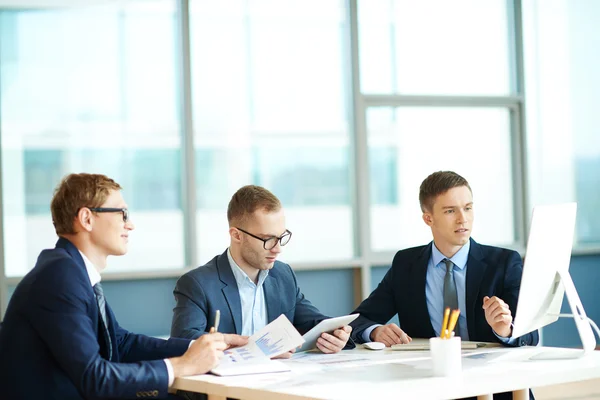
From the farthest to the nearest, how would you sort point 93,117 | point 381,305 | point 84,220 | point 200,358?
1. point 93,117
2. point 381,305
3. point 84,220
4. point 200,358

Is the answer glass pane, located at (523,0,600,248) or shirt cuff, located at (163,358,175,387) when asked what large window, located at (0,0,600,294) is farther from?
shirt cuff, located at (163,358,175,387)

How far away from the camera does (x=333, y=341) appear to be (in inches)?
115

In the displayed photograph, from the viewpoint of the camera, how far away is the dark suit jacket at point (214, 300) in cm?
302

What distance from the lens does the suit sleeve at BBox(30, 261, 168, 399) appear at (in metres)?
2.33

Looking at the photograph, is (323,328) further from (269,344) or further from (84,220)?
(84,220)

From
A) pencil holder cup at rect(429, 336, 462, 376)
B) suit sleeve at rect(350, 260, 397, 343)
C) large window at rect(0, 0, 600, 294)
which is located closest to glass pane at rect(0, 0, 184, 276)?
large window at rect(0, 0, 600, 294)

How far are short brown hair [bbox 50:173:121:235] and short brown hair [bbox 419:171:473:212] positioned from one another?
130 centimetres

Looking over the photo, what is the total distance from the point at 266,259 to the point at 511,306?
2.87ft

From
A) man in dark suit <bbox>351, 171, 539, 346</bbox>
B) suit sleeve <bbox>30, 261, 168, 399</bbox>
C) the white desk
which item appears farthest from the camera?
man in dark suit <bbox>351, 171, 539, 346</bbox>

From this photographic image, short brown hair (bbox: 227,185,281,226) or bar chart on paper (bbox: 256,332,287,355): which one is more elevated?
short brown hair (bbox: 227,185,281,226)

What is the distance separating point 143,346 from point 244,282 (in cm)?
51

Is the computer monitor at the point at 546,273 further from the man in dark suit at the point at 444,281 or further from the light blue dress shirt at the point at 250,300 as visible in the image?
the light blue dress shirt at the point at 250,300

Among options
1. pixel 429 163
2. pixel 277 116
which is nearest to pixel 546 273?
pixel 277 116

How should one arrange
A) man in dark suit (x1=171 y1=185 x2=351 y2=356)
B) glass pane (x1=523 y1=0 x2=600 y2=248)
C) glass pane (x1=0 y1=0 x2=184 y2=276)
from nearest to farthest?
man in dark suit (x1=171 y1=185 x2=351 y2=356) < glass pane (x1=0 y1=0 x2=184 y2=276) < glass pane (x1=523 y1=0 x2=600 y2=248)
